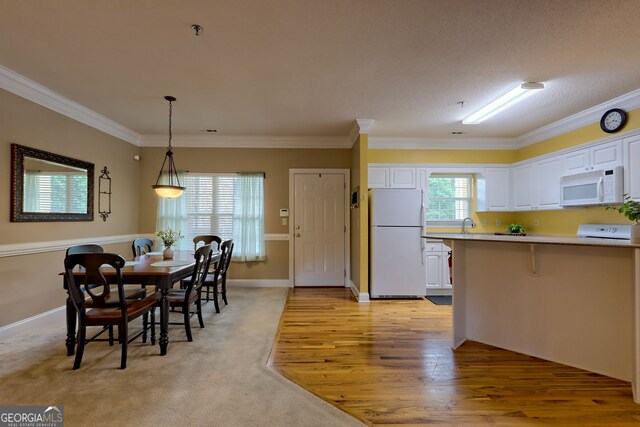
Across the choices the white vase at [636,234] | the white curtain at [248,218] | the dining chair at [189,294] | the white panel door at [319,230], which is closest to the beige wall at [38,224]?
the dining chair at [189,294]

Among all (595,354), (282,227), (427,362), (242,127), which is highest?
(242,127)

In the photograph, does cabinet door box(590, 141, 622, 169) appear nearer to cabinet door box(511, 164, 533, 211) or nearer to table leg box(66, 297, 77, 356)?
cabinet door box(511, 164, 533, 211)

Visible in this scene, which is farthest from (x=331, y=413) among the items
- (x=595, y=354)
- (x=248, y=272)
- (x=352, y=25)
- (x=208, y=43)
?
(x=248, y=272)

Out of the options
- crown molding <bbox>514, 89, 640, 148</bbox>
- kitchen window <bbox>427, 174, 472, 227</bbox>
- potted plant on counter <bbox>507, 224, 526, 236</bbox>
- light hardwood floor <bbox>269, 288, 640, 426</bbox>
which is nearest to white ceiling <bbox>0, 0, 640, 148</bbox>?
crown molding <bbox>514, 89, 640, 148</bbox>

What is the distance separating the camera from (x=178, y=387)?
206 cm

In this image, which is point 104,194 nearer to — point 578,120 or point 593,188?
point 593,188

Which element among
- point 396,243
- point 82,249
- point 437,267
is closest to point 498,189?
point 437,267

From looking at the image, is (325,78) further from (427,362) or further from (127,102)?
(427,362)

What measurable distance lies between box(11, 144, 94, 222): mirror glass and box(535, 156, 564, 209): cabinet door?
6509 millimetres

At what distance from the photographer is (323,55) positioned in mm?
2506

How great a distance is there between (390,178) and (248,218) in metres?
2.54

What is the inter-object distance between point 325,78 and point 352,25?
0.83 meters

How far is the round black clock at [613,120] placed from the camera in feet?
11.1

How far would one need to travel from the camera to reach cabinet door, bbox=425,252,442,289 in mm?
4789
